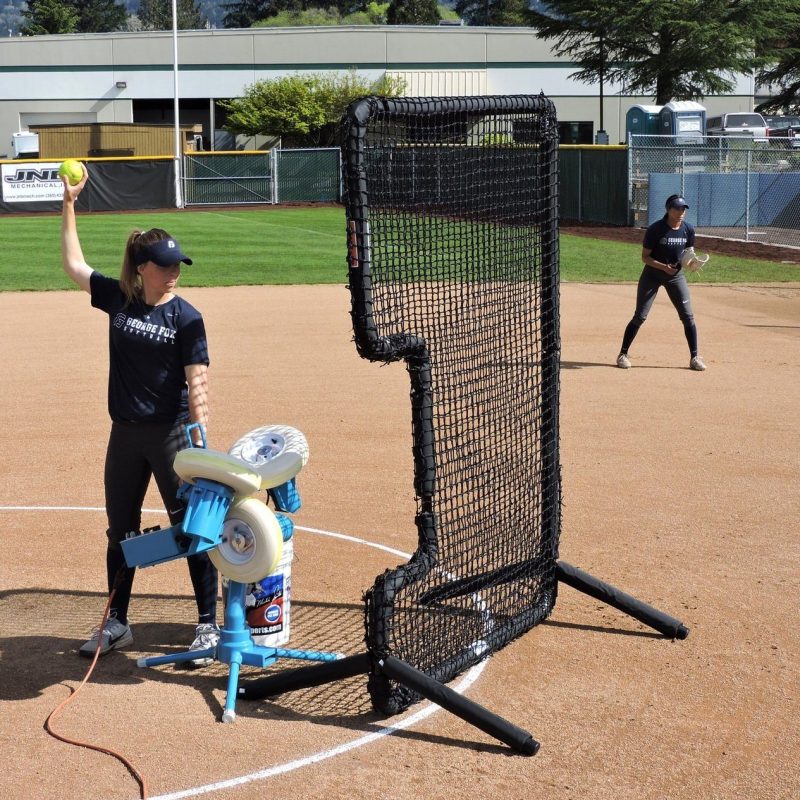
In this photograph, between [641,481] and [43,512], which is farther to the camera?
[641,481]

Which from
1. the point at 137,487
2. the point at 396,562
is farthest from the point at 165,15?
the point at 137,487

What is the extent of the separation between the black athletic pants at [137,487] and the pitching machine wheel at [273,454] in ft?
2.00

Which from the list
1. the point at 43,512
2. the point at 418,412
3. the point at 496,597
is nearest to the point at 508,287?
the point at 418,412

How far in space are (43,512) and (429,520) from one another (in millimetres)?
3973

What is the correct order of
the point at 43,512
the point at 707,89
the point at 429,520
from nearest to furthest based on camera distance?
1. the point at 429,520
2. the point at 43,512
3. the point at 707,89

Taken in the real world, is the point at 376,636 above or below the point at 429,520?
below

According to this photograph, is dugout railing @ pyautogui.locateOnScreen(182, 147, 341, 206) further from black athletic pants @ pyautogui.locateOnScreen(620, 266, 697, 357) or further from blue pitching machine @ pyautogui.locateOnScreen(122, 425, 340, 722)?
blue pitching machine @ pyautogui.locateOnScreen(122, 425, 340, 722)

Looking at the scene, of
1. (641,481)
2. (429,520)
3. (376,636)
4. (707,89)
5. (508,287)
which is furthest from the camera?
(707,89)

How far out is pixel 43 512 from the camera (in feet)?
28.5

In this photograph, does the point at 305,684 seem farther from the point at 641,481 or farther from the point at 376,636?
the point at 641,481

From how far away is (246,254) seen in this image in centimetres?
2736

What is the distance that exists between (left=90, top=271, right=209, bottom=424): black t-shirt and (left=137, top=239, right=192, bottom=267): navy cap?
28 centimetres

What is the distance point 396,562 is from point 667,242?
7416mm

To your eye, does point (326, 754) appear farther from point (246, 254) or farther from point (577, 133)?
point (577, 133)
